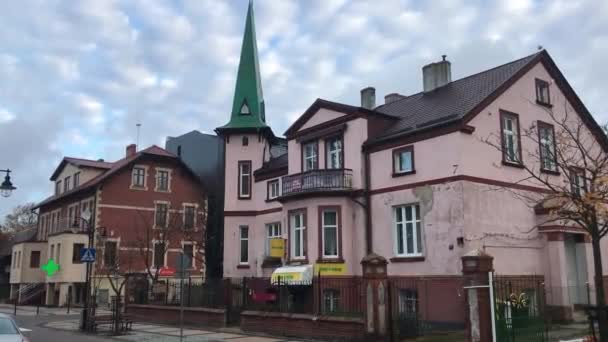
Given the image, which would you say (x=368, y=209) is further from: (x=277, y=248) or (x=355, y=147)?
(x=277, y=248)

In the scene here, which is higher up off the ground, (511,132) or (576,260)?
(511,132)

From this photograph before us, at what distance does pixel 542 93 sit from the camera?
→ 26.8 meters

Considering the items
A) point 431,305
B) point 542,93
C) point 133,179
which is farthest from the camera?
point 133,179

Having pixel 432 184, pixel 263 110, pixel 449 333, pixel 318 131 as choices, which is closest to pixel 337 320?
pixel 449 333

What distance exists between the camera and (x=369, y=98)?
34000mm

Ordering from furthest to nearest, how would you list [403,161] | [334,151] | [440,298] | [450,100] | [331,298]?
[334,151] < [331,298] < [450,100] < [403,161] < [440,298]

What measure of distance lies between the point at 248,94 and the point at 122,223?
1746 cm

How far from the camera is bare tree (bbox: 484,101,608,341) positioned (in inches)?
560

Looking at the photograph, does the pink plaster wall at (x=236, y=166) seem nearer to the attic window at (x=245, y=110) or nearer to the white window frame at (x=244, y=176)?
the white window frame at (x=244, y=176)

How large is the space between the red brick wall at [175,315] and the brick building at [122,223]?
44.3 ft

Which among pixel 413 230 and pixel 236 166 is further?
pixel 236 166

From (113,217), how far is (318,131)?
83.4 ft

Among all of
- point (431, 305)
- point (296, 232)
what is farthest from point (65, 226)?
point (431, 305)

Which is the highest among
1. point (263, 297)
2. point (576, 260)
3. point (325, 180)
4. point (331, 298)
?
point (325, 180)
